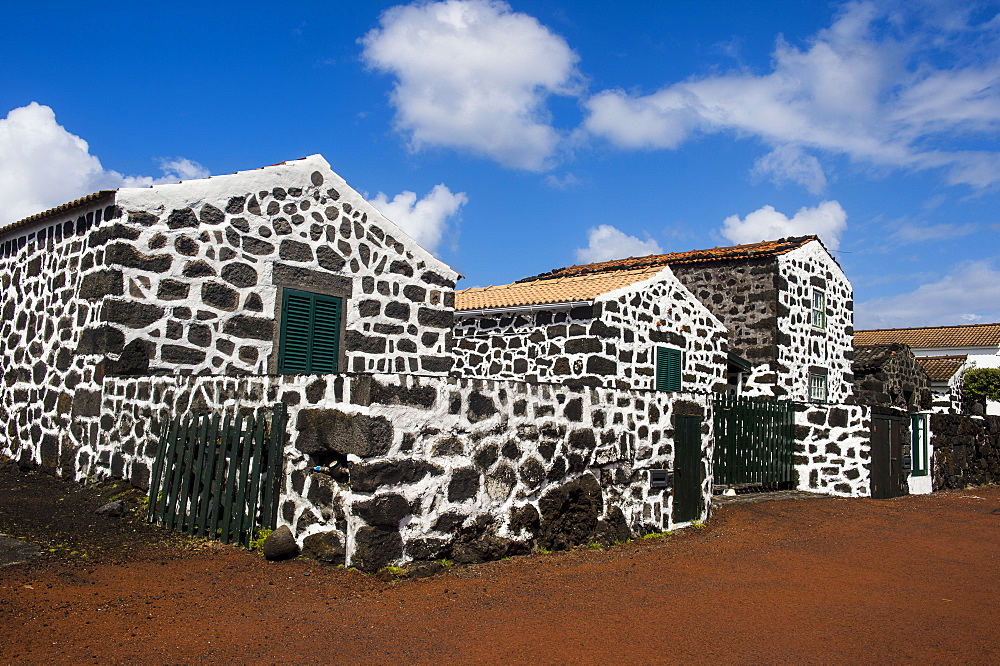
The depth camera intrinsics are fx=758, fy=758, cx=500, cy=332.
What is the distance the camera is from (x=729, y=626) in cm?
504

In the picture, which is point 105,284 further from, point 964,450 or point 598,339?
point 964,450

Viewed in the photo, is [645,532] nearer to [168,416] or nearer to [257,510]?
[257,510]

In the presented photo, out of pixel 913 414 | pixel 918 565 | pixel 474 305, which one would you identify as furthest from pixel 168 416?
pixel 913 414

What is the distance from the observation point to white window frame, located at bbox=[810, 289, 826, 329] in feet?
68.5

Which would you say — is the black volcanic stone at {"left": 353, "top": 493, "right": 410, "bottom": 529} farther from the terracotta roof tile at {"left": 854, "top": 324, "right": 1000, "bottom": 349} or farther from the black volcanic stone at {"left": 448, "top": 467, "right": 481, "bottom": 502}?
the terracotta roof tile at {"left": 854, "top": 324, "right": 1000, "bottom": 349}

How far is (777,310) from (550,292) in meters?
6.59

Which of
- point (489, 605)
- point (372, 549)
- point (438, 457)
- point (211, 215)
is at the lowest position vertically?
point (489, 605)

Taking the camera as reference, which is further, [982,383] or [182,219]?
[982,383]

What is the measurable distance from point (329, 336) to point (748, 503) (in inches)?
263

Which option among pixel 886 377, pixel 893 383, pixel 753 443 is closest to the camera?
pixel 753 443

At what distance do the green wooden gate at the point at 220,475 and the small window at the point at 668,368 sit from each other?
1067 centimetres

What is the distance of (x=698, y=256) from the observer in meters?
20.7

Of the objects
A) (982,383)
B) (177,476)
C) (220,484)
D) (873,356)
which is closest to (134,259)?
(177,476)

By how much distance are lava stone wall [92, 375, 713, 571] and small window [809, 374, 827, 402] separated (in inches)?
521
